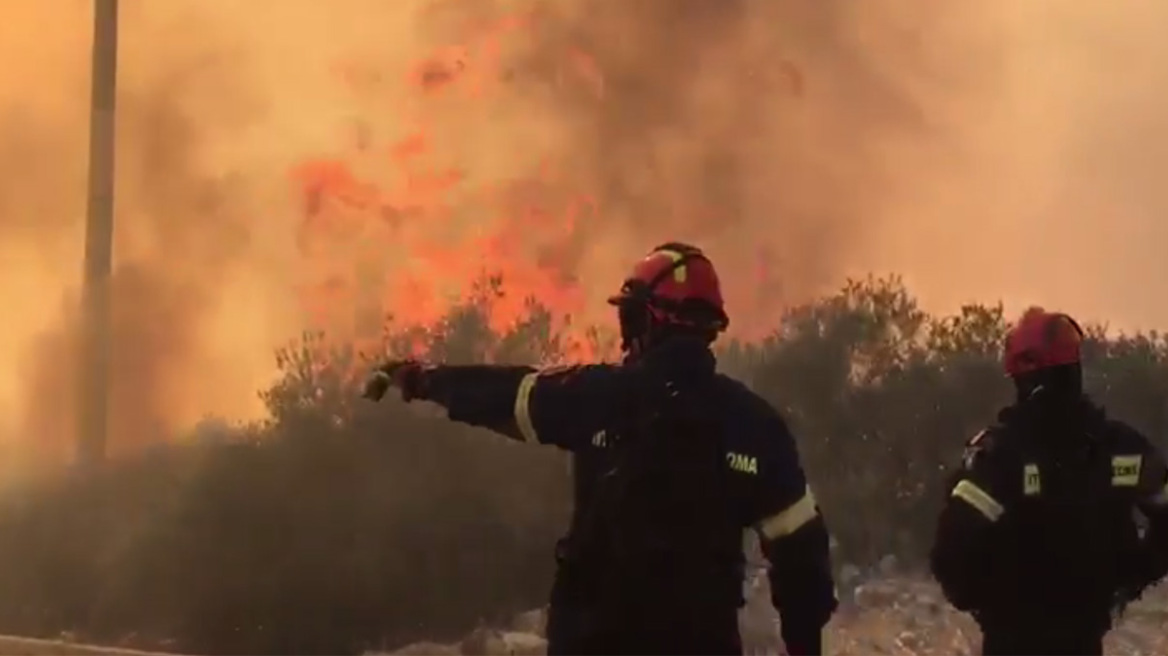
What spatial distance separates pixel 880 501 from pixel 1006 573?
26.7 ft

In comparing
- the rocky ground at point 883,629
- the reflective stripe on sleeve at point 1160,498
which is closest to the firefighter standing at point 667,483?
the reflective stripe on sleeve at point 1160,498

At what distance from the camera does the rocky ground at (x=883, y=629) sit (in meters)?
10.0

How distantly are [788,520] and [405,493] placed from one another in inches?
325

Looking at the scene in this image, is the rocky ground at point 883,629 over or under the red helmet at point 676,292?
under

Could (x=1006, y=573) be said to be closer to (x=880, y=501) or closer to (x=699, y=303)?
(x=699, y=303)

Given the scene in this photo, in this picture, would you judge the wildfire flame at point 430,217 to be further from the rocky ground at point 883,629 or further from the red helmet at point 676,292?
the red helmet at point 676,292

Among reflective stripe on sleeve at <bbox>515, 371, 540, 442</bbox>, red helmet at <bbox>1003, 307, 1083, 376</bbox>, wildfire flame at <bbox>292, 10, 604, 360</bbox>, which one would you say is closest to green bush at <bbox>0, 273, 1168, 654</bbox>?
wildfire flame at <bbox>292, 10, 604, 360</bbox>

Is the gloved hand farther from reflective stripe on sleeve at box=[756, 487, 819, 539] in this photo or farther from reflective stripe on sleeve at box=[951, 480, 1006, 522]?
reflective stripe on sleeve at box=[951, 480, 1006, 522]

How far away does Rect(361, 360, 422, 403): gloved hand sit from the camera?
3.79 m

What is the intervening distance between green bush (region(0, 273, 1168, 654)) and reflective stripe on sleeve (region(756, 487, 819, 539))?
7.39 meters

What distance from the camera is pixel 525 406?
363 centimetres

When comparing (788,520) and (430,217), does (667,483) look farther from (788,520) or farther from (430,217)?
(430,217)

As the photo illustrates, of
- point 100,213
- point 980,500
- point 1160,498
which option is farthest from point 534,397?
point 100,213

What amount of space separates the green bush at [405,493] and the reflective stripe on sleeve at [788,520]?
739 cm
